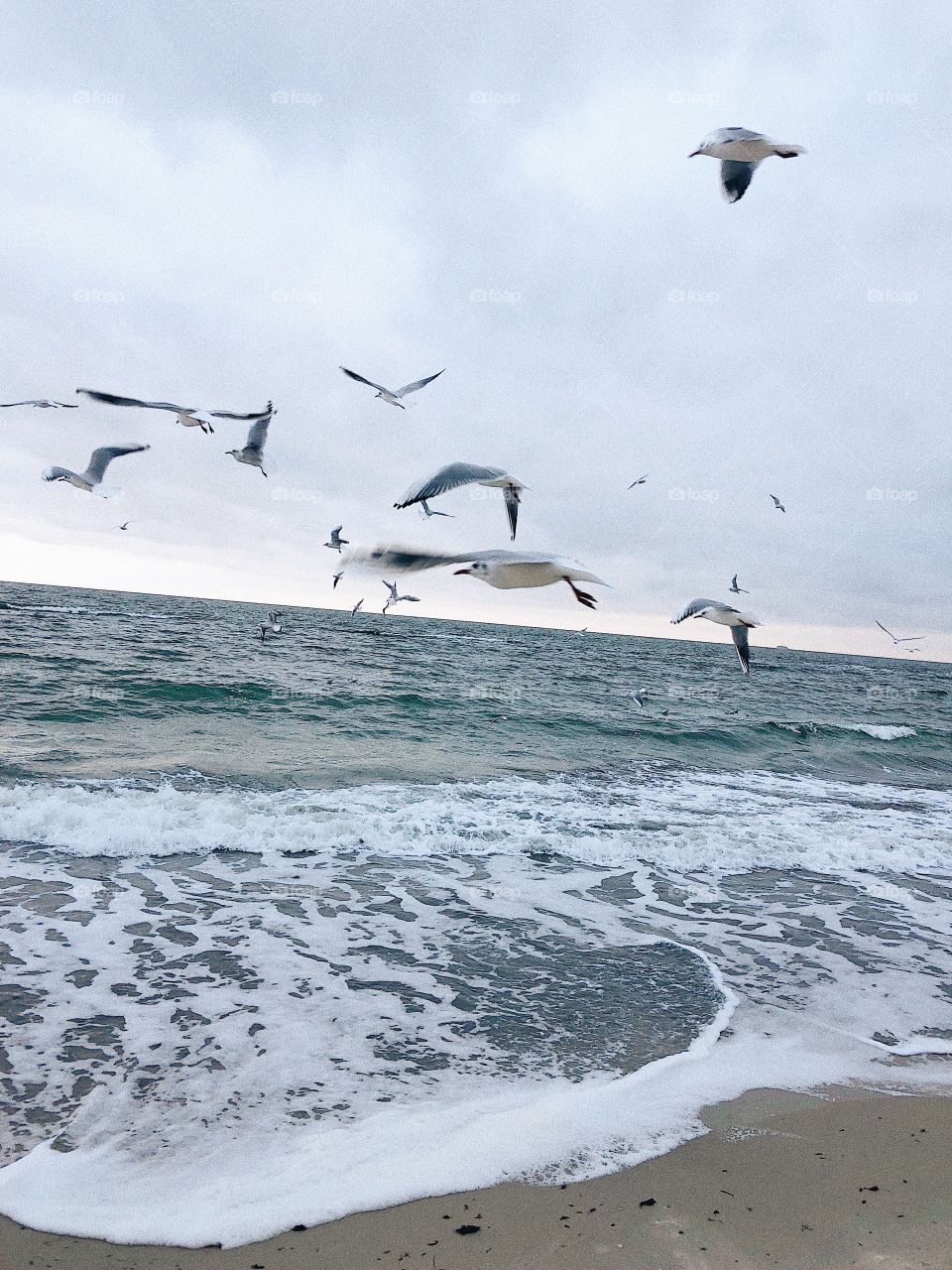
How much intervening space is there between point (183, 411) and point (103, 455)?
2.73m

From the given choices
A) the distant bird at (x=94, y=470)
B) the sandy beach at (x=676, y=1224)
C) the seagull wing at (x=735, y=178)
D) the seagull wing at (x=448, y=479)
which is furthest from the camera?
the distant bird at (x=94, y=470)

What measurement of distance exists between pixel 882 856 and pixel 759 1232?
701cm

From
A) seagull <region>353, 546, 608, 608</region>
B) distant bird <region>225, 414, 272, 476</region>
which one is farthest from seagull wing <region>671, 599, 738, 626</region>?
distant bird <region>225, 414, 272, 476</region>

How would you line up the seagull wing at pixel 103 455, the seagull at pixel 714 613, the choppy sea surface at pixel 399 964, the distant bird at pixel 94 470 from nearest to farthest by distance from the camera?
the choppy sea surface at pixel 399 964
the seagull at pixel 714 613
the distant bird at pixel 94 470
the seagull wing at pixel 103 455

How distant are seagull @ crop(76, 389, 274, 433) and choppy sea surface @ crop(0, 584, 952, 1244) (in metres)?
4.25

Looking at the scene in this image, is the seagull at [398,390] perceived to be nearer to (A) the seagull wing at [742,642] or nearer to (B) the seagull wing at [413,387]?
(B) the seagull wing at [413,387]

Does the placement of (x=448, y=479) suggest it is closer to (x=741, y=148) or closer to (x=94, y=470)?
(x=741, y=148)

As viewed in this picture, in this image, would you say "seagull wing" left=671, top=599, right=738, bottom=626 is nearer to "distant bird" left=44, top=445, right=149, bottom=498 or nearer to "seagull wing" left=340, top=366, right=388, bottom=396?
"seagull wing" left=340, top=366, right=388, bottom=396

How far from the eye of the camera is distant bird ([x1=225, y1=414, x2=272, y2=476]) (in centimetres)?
985

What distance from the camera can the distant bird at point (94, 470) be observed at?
970 centimetres

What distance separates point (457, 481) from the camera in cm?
481

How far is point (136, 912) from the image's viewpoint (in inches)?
231

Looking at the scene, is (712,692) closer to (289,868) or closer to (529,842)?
(529,842)

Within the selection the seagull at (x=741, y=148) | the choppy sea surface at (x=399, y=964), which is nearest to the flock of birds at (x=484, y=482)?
the seagull at (x=741, y=148)
